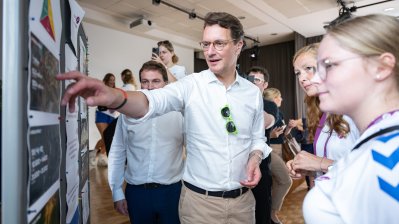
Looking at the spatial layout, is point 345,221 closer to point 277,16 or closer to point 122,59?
point 277,16

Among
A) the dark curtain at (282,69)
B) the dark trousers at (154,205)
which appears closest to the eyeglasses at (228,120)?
the dark trousers at (154,205)

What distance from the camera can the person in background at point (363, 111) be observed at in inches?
26.0

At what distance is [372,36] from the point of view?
2.53 feet

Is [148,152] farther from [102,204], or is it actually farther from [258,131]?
[102,204]

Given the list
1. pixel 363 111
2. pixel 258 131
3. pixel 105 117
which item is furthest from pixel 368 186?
pixel 105 117

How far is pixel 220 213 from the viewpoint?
1443mm

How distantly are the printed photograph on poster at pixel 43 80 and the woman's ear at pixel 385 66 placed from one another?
0.87 metres

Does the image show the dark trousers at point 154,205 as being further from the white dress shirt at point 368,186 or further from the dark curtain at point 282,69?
the dark curtain at point 282,69

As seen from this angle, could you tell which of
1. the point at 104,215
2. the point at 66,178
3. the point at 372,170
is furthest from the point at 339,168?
the point at 104,215

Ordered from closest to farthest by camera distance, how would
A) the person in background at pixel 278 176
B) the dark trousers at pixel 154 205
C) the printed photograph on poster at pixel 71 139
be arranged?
the printed photograph on poster at pixel 71 139 → the dark trousers at pixel 154 205 → the person in background at pixel 278 176

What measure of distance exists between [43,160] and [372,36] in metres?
0.94

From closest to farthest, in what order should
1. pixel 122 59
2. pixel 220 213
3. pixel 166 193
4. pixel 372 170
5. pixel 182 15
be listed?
pixel 372 170, pixel 220 213, pixel 166 193, pixel 182 15, pixel 122 59

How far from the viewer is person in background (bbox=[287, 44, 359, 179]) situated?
52.1 inches

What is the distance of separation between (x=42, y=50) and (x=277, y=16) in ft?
23.4
